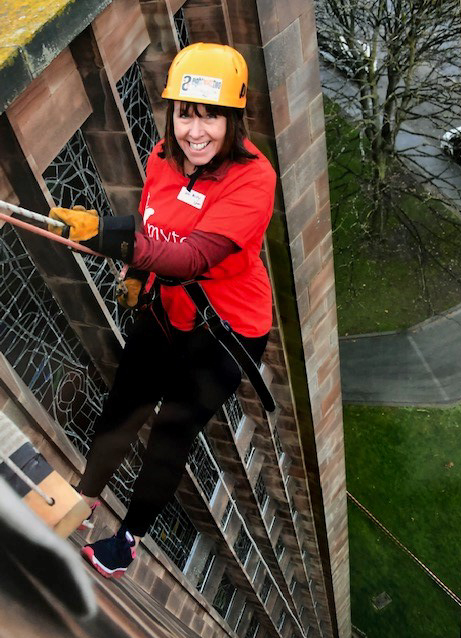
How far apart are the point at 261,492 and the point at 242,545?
874mm

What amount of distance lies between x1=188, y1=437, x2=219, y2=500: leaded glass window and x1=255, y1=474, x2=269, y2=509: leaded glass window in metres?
1.62

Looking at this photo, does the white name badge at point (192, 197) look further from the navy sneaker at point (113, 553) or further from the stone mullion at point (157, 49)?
the navy sneaker at point (113, 553)

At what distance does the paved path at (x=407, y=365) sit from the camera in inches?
709

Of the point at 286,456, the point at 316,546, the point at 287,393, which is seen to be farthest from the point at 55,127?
the point at 316,546

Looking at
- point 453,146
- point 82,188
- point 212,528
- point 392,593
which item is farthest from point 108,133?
point 453,146

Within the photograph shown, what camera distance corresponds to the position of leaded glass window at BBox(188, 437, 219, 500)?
739 cm

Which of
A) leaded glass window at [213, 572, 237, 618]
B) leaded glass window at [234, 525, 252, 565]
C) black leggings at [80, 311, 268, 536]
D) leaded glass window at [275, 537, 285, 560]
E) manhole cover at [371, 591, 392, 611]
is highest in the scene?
black leggings at [80, 311, 268, 536]

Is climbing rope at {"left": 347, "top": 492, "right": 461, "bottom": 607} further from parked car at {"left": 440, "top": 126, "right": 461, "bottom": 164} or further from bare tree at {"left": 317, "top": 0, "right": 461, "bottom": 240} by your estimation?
parked car at {"left": 440, "top": 126, "right": 461, "bottom": 164}

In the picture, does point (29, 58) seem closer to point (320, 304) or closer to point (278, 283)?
point (278, 283)

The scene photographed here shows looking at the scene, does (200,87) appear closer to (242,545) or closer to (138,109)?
(138,109)

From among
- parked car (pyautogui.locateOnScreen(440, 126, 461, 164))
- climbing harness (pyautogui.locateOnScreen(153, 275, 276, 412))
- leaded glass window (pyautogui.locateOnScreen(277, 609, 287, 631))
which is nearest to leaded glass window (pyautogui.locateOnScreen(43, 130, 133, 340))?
climbing harness (pyautogui.locateOnScreen(153, 275, 276, 412))

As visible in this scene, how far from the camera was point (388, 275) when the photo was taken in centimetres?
2034

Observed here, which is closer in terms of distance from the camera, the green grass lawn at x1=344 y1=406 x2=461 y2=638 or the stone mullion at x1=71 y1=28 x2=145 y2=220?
the stone mullion at x1=71 y1=28 x2=145 y2=220

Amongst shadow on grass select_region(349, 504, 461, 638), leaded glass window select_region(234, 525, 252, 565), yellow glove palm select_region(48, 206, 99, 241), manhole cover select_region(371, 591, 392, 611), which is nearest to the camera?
yellow glove palm select_region(48, 206, 99, 241)
